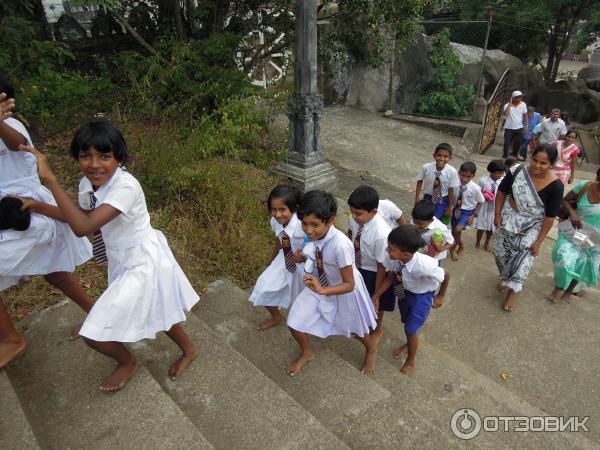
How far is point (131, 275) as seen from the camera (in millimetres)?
2096

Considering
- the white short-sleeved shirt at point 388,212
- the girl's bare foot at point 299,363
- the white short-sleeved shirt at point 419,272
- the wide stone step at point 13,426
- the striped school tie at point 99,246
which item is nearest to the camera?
the wide stone step at point 13,426

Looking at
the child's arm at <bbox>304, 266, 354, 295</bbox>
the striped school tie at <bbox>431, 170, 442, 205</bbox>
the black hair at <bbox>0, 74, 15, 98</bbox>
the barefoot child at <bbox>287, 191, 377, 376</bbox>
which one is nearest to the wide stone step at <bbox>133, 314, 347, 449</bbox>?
the barefoot child at <bbox>287, 191, 377, 376</bbox>

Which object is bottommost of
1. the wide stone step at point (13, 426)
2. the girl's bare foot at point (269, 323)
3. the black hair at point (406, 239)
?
the girl's bare foot at point (269, 323)

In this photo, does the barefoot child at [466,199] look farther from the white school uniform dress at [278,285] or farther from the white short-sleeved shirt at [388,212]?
the white school uniform dress at [278,285]

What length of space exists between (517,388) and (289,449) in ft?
6.79

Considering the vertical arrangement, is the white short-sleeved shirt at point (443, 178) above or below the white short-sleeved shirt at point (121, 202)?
below

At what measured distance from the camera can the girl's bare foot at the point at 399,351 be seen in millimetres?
3222

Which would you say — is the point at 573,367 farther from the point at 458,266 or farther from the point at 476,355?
the point at 458,266

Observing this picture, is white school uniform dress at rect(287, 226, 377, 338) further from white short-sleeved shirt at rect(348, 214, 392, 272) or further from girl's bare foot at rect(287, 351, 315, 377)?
white short-sleeved shirt at rect(348, 214, 392, 272)

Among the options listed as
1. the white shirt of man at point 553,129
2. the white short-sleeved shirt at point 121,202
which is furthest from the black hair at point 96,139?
the white shirt of man at point 553,129

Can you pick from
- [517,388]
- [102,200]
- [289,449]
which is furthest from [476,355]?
[102,200]

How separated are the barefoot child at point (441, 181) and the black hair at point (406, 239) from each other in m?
1.89

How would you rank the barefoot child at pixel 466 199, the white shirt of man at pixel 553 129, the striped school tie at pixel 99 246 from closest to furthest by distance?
the striped school tie at pixel 99 246 < the barefoot child at pixel 466 199 < the white shirt of man at pixel 553 129

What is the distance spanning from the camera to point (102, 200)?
1.98 meters
